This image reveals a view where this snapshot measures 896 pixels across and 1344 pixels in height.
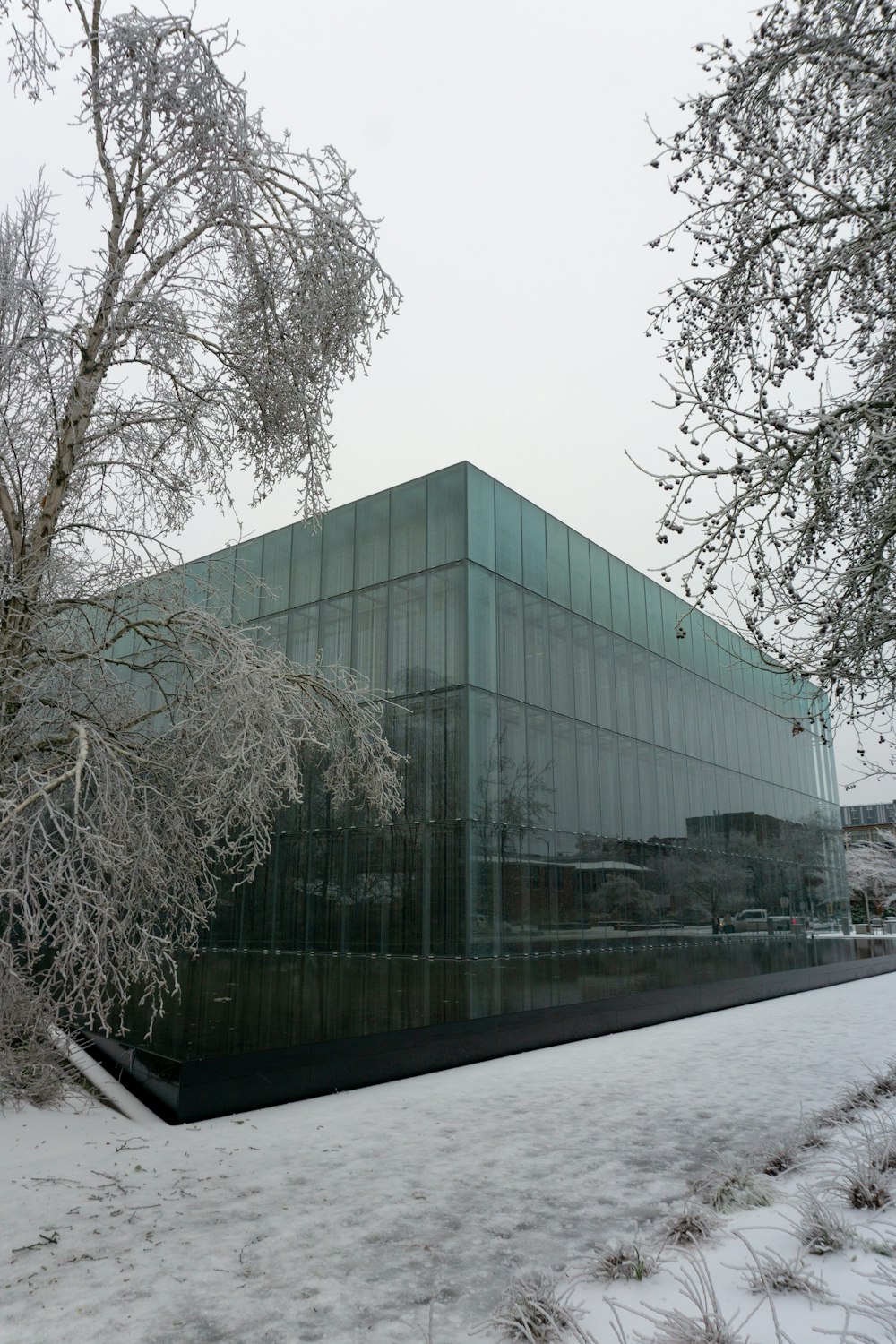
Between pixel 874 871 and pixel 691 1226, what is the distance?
50.9 metres

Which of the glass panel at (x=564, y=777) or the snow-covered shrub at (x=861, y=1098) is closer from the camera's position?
the snow-covered shrub at (x=861, y=1098)

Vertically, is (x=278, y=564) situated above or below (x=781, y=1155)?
above

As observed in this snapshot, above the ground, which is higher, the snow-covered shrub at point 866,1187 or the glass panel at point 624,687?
the glass panel at point 624,687

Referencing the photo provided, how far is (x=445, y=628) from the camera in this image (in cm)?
1791

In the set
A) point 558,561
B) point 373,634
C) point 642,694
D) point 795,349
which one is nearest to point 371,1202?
point 795,349

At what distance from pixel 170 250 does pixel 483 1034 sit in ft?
24.7

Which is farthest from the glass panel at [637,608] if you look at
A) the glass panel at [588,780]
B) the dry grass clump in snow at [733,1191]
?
the dry grass clump in snow at [733,1191]

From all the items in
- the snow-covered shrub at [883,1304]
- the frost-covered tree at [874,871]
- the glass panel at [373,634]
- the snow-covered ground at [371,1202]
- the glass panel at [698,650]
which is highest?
the glass panel at [698,650]

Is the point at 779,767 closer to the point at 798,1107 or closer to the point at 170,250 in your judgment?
the point at 798,1107

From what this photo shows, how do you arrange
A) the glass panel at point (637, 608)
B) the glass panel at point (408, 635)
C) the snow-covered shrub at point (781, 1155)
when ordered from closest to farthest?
the snow-covered shrub at point (781, 1155)
the glass panel at point (408, 635)
the glass panel at point (637, 608)

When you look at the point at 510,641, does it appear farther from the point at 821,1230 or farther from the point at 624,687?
the point at 821,1230

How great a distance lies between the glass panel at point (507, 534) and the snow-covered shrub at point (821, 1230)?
15.8 meters

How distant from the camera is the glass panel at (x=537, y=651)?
19.1 m

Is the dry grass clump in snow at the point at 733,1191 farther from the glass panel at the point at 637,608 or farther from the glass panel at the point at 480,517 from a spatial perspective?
the glass panel at the point at 637,608
